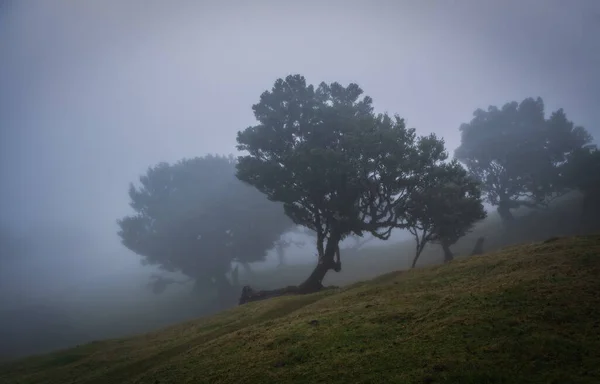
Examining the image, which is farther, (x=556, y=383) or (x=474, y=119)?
(x=474, y=119)

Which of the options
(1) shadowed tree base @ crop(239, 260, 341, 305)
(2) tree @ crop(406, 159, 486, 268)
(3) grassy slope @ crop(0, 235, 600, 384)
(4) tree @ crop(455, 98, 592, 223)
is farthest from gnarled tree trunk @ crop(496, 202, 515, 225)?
(3) grassy slope @ crop(0, 235, 600, 384)

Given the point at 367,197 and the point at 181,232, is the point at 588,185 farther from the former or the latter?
the point at 181,232

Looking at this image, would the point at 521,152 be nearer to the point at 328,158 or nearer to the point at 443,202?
the point at 443,202

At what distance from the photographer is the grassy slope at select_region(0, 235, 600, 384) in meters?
6.93

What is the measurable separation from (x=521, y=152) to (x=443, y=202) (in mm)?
32630

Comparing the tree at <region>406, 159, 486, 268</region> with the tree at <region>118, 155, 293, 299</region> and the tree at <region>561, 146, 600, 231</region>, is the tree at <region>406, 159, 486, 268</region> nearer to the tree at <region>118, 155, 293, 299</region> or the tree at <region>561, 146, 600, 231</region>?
the tree at <region>561, 146, 600, 231</region>

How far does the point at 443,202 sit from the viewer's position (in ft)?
88.9

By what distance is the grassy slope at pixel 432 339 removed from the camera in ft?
22.7

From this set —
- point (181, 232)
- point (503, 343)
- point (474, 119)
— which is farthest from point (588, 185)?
point (181, 232)

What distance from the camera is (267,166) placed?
91.7 feet

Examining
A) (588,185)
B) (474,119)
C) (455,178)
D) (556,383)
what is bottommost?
(556,383)

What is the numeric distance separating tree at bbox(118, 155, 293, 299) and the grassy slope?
36823 millimetres

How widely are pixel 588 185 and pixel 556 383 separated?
51325 millimetres

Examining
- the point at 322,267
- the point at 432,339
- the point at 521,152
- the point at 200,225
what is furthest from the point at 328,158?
the point at 521,152
